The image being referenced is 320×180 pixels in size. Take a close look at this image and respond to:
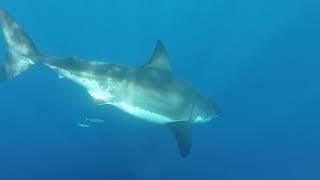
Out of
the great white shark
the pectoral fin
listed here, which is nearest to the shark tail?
the great white shark

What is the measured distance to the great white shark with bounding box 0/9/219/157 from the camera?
8820 millimetres

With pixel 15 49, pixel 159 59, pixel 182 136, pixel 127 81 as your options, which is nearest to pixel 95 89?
pixel 127 81

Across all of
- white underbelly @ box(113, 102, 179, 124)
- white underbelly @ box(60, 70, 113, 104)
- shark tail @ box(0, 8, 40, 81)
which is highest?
shark tail @ box(0, 8, 40, 81)

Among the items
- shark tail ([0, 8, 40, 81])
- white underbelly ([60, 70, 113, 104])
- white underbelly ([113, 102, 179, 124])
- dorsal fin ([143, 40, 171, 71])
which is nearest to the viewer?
white underbelly ([60, 70, 113, 104])

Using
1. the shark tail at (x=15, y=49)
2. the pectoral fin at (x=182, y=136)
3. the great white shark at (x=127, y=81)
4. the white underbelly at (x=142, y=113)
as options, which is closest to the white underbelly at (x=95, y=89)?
the great white shark at (x=127, y=81)

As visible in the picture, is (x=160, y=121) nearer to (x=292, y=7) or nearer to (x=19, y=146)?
(x=19, y=146)

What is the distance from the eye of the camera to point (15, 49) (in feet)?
29.9

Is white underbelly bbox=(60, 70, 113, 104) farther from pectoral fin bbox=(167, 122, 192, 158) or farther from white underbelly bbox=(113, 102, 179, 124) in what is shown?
pectoral fin bbox=(167, 122, 192, 158)

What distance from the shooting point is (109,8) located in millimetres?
28672

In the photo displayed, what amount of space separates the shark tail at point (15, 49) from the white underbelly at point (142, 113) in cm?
187

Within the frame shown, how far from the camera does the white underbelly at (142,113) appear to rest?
29.7ft

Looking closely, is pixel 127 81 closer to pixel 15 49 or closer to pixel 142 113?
pixel 142 113

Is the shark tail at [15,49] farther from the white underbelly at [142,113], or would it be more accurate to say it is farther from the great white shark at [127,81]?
the white underbelly at [142,113]

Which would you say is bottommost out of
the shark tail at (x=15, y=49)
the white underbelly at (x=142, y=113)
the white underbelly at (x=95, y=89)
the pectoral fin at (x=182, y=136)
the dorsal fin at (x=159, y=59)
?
the pectoral fin at (x=182, y=136)
